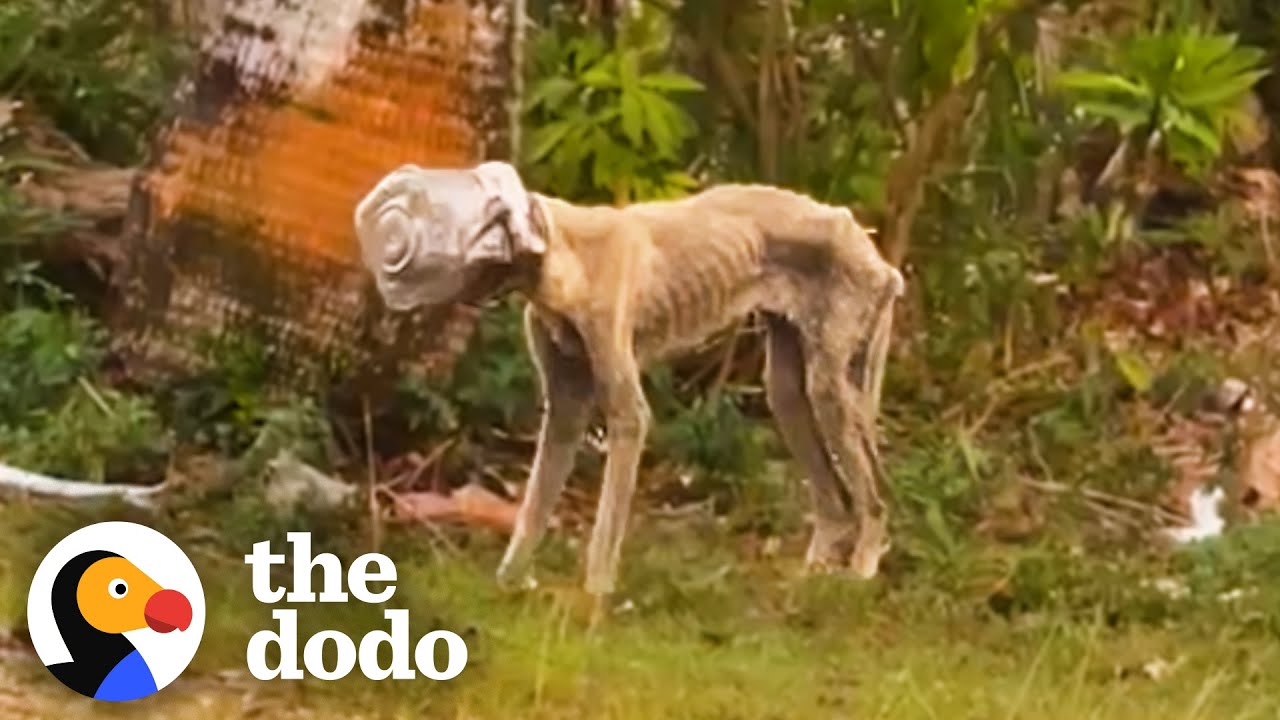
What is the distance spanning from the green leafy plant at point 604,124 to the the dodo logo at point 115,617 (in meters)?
0.31

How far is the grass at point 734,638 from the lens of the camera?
1145mm

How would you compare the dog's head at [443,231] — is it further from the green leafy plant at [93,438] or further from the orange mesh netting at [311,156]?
the green leafy plant at [93,438]

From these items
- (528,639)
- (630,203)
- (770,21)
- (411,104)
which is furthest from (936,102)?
(528,639)

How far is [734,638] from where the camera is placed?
1.21 meters

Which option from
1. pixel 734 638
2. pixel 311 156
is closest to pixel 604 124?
pixel 311 156

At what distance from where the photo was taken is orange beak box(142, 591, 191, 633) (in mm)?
1139

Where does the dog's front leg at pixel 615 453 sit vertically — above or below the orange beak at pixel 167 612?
above

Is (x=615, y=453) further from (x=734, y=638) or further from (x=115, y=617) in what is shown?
(x=115, y=617)

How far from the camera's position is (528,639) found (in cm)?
118

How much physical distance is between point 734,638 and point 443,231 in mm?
261

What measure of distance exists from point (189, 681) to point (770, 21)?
0.52 metres

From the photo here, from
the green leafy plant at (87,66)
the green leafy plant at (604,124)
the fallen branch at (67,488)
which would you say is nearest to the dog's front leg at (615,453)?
the green leafy plant at (604,124)

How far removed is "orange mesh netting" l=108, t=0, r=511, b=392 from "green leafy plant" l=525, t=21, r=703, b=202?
0.10 ft

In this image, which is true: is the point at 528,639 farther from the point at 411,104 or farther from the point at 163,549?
the point at 411,104
